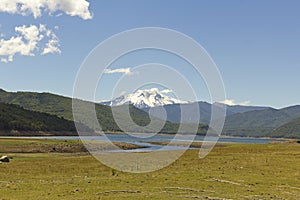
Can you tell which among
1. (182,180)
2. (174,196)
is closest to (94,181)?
(182,180)

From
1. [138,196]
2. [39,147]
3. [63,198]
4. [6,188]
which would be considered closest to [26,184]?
[6,188]

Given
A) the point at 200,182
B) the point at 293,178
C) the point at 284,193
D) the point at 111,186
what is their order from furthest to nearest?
the point at 293,178, the point at 200,182, the point at 111,186, the point at 284,193

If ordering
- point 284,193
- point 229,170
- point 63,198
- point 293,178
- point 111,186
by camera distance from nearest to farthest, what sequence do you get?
point 63,198 → point 284,193 → point 111,186 → point 293,178 → point 229,170

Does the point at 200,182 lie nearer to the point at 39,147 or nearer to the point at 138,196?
the point at 138,196

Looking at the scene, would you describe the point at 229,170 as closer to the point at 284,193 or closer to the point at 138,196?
the point at 284,193

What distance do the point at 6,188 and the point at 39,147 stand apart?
90277mm

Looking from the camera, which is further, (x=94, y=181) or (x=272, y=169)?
(x=272, y=169)

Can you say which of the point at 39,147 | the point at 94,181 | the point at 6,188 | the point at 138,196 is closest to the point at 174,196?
the point at 138,196

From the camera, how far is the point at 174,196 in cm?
2886

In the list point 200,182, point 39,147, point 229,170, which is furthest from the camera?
point 39,147

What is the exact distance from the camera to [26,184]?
116 ft

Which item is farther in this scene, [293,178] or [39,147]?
[39,147]

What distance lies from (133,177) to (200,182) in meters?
8.60

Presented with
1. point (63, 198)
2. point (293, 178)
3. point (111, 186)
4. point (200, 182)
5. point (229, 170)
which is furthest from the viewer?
point (229, 170)
